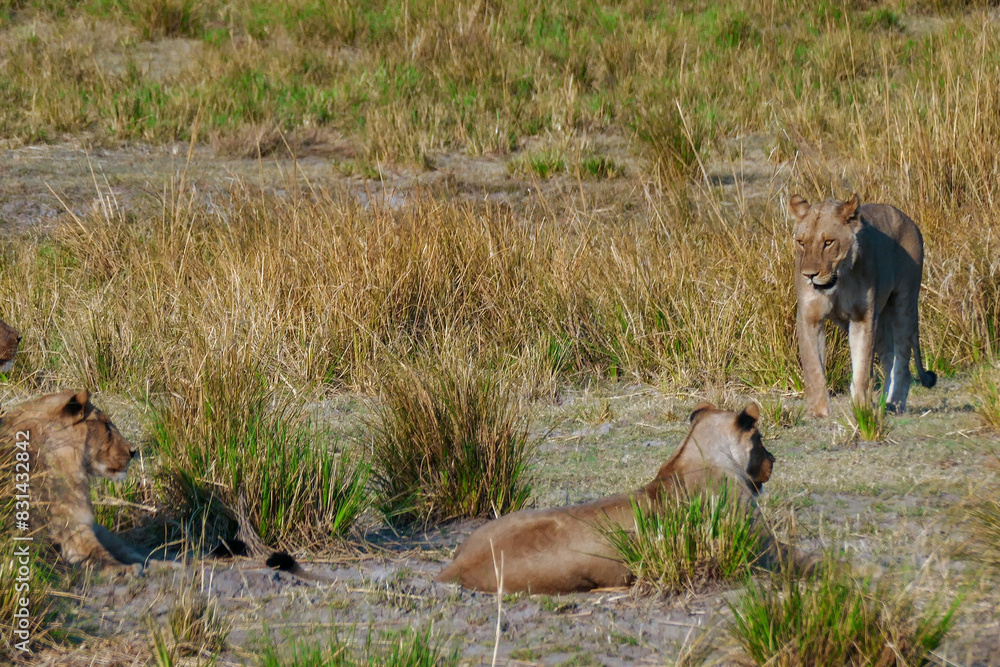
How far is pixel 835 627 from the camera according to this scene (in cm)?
287

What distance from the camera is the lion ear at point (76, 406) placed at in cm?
391

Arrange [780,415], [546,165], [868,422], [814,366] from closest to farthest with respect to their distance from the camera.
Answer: [868,422], [780,415], [814,366], [546,165]

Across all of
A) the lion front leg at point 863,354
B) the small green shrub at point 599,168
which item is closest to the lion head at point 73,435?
the lion front leg at point 863,354

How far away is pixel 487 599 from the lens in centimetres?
355

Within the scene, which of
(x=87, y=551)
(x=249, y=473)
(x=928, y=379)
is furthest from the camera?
(x=928, y=379)

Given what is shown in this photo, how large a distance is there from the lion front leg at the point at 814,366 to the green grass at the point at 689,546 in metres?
2.26

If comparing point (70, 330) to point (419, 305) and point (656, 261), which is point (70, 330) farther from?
point (656, 261)

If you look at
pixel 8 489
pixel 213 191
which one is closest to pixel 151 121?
pixel 213 191

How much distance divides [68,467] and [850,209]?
3.52 m

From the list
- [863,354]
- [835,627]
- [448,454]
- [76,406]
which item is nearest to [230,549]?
[76,406]

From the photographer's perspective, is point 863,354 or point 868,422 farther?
point 863,354

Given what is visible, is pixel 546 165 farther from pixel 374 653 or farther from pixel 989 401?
pixel 374 653

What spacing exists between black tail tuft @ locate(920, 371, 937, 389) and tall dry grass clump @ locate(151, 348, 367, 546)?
3.14m

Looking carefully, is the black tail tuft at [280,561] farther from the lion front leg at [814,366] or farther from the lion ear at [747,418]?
the lion front leg at [814,366]
